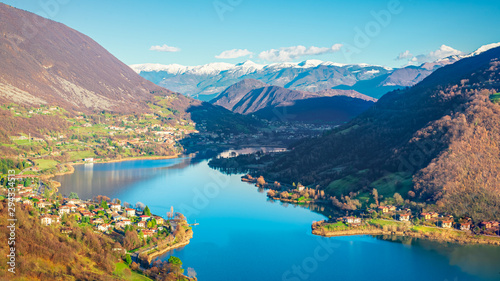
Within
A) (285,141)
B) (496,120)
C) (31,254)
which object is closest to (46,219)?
(31,254)

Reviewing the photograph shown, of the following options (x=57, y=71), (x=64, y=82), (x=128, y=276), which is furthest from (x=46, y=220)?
(x=57, y=71)

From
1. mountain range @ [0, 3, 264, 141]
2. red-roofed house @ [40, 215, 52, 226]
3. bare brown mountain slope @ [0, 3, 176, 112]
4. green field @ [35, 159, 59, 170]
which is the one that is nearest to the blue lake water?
red-roofed house @ [40, 215, 52, 226]

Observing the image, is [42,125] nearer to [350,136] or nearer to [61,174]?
[61,174]

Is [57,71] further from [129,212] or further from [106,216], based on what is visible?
[106,216]

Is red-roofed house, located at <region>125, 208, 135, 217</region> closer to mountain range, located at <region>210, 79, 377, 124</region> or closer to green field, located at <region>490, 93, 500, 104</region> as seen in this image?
green field, located at <region>490, 93, 500, 104</region>

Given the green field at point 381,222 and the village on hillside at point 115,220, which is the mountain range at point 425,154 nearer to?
the green field at point 381,222

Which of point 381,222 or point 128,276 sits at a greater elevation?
point 381,222

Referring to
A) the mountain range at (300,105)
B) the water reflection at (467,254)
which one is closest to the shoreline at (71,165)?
the water reflection at (467,254)
